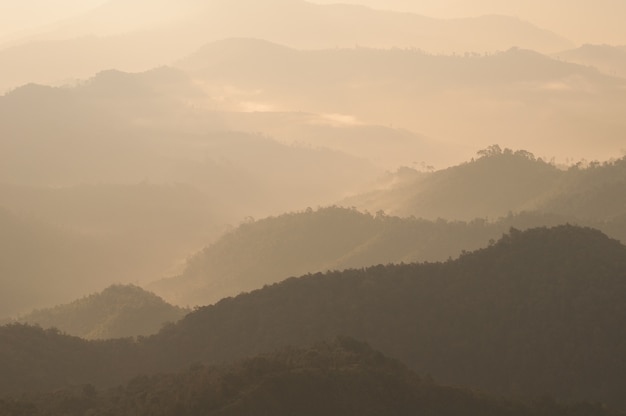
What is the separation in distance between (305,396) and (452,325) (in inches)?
536

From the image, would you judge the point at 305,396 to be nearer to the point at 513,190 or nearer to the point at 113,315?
the point at 113,315

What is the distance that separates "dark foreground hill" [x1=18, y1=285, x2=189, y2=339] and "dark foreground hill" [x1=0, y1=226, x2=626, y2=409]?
1400 centimetres

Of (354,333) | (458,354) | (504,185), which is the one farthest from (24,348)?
(504,185)

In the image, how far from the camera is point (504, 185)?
92.2 meters

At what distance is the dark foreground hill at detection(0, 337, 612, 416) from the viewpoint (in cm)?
2831

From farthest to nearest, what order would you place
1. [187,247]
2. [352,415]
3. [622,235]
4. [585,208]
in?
[187,247], [585,208], [622,235], [352,415]

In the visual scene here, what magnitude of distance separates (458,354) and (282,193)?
122 meters

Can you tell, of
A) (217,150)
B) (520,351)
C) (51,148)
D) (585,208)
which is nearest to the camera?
(520,351)

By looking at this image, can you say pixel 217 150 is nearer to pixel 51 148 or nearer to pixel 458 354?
pixel 51 148

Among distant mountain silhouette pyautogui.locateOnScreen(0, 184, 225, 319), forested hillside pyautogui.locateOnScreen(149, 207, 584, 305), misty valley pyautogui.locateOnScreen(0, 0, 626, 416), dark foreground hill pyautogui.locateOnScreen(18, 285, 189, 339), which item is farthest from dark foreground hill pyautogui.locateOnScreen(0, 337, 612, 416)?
distant mountain silhouette pyautogui.locateOnScreen(0, 184, 225, 319)

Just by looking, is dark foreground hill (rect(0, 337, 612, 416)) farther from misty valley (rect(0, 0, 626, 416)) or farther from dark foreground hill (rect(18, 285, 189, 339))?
dark foreground hill (rect(18, 285, 189, 339))

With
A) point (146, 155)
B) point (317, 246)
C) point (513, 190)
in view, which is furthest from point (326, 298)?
point (146, 155)

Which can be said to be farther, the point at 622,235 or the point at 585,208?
the point at 585,208

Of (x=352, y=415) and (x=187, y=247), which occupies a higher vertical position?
(x=352, y=415)
